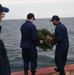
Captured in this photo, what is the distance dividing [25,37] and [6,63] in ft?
13.4

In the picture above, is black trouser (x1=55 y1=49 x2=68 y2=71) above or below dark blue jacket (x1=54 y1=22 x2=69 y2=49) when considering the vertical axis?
below

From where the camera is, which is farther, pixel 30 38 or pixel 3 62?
Result: pixel 30 38

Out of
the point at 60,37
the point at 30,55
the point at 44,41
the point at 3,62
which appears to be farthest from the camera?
the point at 44,41

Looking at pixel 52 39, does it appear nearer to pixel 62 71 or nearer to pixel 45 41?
pixel 45 41

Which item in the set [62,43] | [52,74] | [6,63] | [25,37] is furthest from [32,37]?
[6,63]

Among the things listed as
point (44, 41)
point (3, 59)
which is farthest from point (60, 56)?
point (3, 59)

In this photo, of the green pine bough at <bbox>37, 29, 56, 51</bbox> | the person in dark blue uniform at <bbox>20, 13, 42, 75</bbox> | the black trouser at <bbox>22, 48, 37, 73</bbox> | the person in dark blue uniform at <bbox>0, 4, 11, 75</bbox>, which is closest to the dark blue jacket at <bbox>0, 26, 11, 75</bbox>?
the person in dark blue uniform at <bbox>0, 4, 11, 75</bbox>

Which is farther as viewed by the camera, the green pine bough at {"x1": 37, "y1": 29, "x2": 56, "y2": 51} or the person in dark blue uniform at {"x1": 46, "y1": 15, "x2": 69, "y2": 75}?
the green pine bough at {"x1": 37, "y1": 29, "x2": 56, "y2": 51}

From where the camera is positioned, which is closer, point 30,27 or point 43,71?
point 30,27

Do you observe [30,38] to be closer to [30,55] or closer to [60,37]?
[30,55]

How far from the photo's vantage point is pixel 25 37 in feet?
29.2

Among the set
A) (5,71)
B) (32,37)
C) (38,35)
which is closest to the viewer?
(5,71)

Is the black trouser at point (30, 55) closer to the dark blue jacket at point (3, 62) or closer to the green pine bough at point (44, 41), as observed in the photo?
the green pine bough at point (44, 41)

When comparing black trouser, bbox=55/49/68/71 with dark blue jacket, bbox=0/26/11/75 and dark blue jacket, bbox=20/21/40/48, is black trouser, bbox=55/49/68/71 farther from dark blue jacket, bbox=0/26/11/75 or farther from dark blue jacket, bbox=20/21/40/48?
dark blue jacket, bbox=0/26/11/75
